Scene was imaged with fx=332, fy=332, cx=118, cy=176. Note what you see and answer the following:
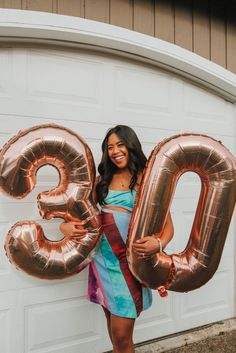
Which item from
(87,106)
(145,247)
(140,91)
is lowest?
(145,247)

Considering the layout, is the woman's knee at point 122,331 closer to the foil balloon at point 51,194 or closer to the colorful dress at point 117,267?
the colorful dress at point 117,267

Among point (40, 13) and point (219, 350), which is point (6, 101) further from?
point (219, 350)

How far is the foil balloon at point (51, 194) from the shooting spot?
134 centimetres

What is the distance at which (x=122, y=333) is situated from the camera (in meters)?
1.49

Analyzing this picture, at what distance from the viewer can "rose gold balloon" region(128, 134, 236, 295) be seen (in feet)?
4.55

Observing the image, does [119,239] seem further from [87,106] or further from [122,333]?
[87,106]

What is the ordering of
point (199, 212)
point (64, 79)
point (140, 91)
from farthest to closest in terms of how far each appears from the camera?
point (140, 91) < point (64, 79) < point (199, 212)

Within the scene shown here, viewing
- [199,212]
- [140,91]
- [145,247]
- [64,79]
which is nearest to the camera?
[145,247]

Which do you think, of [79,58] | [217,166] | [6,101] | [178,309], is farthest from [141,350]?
[79,58]

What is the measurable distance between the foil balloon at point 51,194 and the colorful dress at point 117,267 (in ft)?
0.28

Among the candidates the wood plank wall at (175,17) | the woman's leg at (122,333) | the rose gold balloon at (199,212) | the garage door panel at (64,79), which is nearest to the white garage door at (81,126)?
the garage door panel at (64,79)

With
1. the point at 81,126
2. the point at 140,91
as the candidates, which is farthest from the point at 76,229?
the point at 140,91

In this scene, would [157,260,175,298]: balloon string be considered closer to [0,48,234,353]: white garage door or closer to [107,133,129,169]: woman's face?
[107,133,129,169]: woman's face

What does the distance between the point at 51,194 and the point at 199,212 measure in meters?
0.65
